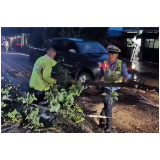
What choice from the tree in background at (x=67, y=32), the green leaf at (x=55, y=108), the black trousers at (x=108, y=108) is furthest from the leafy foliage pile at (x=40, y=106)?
the tree in background at (x=67, y=32)

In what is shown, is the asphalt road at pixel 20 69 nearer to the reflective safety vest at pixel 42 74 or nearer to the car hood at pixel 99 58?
the reflective safety vest at pixel 42 74

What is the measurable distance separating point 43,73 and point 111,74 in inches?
45.9

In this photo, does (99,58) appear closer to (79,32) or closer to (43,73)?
(79,32)

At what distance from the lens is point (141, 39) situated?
10.9ft

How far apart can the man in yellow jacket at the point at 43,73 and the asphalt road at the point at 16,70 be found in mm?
116

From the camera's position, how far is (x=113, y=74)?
3.15 m

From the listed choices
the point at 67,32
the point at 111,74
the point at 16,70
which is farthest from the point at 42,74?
the point at 111,74

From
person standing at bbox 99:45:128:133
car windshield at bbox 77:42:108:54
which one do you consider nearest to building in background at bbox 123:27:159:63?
person standing at bbox 99:45:128:133

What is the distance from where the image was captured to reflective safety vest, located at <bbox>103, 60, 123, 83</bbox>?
312cm

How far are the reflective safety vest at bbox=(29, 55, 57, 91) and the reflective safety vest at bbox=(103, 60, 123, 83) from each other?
0.89 m

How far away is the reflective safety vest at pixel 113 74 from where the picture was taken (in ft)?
10.2
